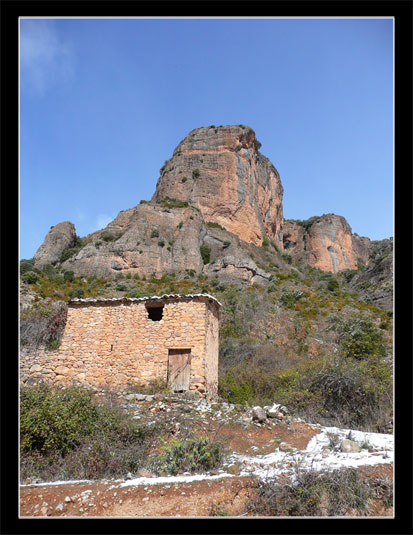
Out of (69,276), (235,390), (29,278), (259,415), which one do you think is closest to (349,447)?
(259,415)

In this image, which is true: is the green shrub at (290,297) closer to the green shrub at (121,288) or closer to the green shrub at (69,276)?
the green shrub at (121,288)

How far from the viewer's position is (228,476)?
192 inches

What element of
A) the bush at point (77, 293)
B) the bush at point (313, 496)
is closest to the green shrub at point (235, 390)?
the bush at point (313, 496)

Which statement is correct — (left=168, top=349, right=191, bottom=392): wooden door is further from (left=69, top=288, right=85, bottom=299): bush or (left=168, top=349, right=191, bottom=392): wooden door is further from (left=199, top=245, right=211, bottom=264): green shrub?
(left=199, top=245, right=211, bottom=264): green shrub

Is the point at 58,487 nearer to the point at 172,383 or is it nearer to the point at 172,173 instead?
the point at 172,383

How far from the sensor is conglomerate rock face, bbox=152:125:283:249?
5128 centimetres

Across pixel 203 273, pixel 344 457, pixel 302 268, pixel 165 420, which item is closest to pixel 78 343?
pixel 165 420

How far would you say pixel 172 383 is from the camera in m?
10.5

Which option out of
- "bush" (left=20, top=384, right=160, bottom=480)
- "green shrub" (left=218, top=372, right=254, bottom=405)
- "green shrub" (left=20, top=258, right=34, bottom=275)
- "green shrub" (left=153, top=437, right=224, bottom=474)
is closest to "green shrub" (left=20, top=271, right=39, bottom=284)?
"green shrub" (left=20, top=258, right=34, bottom=275)

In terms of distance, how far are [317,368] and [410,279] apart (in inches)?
383

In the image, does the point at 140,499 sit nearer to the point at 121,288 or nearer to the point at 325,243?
the point at 121,288

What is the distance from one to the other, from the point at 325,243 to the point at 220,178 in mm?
28902

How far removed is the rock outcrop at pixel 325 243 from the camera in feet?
225

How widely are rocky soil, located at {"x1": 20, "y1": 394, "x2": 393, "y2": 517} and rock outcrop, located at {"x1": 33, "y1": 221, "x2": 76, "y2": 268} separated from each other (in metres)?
33.2
